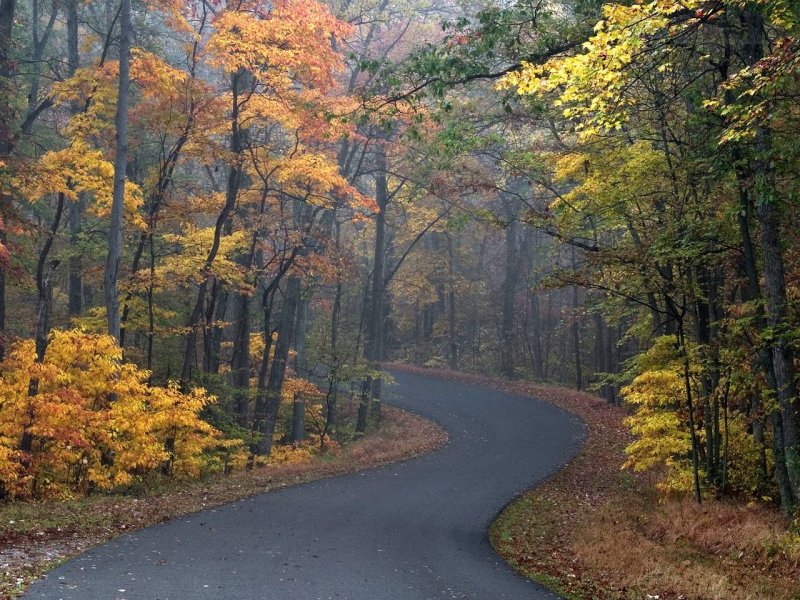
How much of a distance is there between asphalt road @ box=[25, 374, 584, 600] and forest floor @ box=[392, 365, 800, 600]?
0.56m

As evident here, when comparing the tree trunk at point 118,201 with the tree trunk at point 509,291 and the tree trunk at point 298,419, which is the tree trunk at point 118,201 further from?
the tree trunk at point 509,291

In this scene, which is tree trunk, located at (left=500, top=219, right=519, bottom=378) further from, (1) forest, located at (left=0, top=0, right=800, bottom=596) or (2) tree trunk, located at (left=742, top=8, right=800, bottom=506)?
(2) tree trunk, located at (left=742, top=8, right=800, bottom=506)

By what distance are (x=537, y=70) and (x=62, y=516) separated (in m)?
9.43

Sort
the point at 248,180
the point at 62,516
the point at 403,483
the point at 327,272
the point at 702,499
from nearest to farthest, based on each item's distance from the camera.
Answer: the point at 62,516 < the point at 702,499 < the point at 403,483 < the point at 327,272 < the point at 248,180

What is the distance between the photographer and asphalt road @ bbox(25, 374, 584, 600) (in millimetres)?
7617

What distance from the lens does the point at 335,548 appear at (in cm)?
977

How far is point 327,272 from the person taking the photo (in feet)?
66.5

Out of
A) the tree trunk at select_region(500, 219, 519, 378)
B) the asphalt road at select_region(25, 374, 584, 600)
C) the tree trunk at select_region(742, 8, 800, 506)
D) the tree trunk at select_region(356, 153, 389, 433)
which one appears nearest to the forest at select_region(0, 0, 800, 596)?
the tree trunk at select_region(742, 8, 800, 506)

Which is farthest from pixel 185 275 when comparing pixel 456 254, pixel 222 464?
pixel 456 254

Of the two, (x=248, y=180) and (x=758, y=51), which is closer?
(x=758, y=51)

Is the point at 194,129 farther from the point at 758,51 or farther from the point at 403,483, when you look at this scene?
the point at 758,51

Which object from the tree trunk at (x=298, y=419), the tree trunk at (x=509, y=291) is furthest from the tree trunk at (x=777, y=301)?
the tree trunk at (x=509, y=291)

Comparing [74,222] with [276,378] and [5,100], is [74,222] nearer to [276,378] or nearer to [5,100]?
[5,100]

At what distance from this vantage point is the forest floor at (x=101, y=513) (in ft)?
27.4
